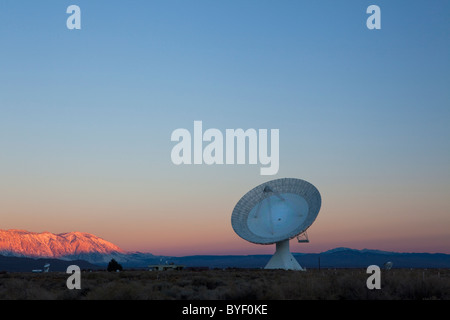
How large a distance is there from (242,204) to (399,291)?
5267 cm

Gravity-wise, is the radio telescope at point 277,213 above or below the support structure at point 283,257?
above

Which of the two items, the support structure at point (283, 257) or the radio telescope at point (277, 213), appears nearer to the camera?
the radio telescope at point (277, 213)

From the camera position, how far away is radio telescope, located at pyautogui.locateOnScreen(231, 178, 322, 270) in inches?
2832

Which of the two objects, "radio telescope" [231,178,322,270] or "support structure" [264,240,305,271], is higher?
"radio telescope" [231,178,322,270]

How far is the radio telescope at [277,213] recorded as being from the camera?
71.9m

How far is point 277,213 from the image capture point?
75562mm

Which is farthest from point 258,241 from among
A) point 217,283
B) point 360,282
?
point 360,282

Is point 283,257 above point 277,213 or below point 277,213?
below

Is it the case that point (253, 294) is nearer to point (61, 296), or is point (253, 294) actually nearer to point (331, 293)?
point (331, 293)

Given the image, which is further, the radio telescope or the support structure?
the support structure

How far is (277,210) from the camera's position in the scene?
2982 inches
